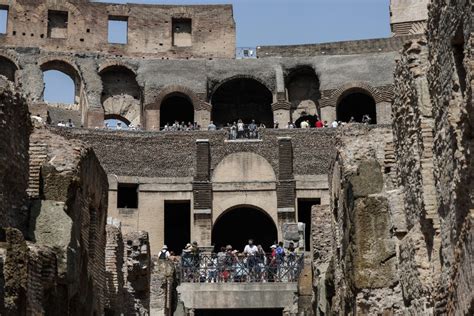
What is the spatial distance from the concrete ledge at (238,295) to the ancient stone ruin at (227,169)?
0.04 m

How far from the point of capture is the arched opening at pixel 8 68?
37.6 metres

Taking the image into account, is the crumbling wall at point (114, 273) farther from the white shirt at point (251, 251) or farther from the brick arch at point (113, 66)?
the brick arch at point (113, 66)

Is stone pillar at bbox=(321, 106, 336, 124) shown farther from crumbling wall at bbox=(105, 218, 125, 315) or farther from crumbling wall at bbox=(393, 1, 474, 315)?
crumbling wall at bbox=(393, 1, 474, 315)

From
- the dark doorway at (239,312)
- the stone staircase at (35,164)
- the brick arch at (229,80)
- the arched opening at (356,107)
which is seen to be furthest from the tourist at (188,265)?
the arched opening at (356,107)

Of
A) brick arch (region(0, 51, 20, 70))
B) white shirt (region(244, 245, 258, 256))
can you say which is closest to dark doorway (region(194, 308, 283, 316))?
white shirt (region(244, 245, 258, 256))

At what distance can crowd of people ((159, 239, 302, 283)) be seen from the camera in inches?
893

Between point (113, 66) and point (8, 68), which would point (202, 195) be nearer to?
point (113, 66)

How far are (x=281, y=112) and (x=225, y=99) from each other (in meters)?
4.59

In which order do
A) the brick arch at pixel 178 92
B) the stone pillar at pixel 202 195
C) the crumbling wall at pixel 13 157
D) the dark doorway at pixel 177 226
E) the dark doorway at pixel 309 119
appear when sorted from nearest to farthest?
the crumbling wall at pixel 13 157
the stone pillar at pixel 202 195
the dark doorway at pixel 177 226
the brick arch at pixel 178 92
the dark doorway at pixel 309 119

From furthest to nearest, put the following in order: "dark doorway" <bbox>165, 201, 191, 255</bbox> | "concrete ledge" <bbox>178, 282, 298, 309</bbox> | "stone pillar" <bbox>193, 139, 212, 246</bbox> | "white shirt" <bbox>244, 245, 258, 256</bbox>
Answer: "dark doorway" <bbox>165, 201, 191, 255</bbox> < "stone pillar" <bbox>193, 139, 212, 246</bbox> < "white shirt" <bbox>244, 245, 258, 256</bbox> < "concrete ledge" <bbox>178, 282, 298, 309</bbox>

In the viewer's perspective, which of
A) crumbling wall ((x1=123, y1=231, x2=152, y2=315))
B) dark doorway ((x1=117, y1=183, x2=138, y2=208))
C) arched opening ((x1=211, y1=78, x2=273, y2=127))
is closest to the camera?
crumbling wall ((x1=123, y1=231, x2=152, y2=315))

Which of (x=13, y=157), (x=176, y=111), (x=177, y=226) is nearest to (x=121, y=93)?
(x=176, y=111)

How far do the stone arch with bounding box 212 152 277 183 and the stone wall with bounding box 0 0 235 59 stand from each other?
10.1 m

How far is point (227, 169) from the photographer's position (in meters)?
31.4
